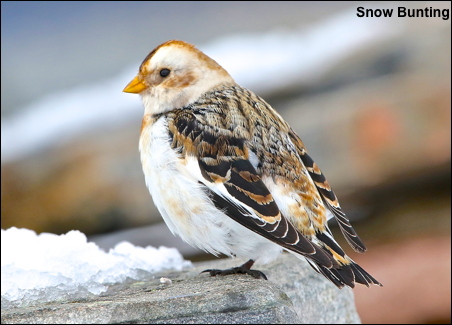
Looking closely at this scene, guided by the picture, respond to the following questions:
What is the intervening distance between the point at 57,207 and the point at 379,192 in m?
2.56

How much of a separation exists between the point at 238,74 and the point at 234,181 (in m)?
3.96

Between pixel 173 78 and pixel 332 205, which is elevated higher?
pixel 173 78

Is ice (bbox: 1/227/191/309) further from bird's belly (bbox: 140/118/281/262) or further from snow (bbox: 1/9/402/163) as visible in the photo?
snow (bbox: 1/9/402/163)

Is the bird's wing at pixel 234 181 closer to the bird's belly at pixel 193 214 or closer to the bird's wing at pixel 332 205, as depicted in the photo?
the bird's belly at pixel 193 214

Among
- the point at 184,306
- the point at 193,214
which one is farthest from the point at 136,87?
the point at 184,306

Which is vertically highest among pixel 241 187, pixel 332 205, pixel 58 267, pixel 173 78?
pixel 173 78

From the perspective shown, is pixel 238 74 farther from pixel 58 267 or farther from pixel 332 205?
pixel 58 267

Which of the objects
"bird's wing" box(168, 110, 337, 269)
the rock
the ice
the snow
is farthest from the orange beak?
the snow

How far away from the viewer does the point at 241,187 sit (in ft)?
7.93

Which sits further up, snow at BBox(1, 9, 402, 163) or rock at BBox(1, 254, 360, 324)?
snow at BBox(1, 9, 402, 163)

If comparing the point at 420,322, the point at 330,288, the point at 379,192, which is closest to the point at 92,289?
the point at 330,288

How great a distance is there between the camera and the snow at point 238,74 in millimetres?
6043

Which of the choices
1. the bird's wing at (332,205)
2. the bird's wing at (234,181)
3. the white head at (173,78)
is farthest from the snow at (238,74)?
the bird's wing at (234,181)

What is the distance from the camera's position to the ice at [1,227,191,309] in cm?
250
